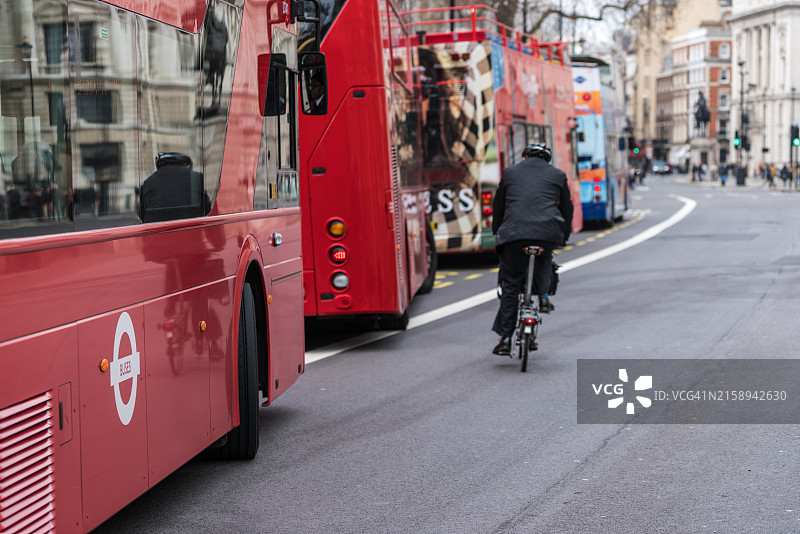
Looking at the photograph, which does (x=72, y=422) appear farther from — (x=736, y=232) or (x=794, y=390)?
(x=736, y=232)

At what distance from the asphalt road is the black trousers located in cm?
41

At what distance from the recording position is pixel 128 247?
5.15 meters

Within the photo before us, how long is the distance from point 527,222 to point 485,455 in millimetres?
3492

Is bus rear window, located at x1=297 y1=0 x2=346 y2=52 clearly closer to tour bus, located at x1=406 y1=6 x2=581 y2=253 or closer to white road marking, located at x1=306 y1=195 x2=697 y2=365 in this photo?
white road marking, located at x1=306 y1=195 x2=697 y2=365

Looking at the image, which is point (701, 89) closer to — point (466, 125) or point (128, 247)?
point (466, 125)

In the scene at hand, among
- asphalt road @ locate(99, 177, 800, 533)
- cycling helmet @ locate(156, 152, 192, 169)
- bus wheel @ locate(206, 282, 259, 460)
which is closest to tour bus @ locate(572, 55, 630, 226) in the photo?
asphalt road @ locate(99, 177, 800, 533)

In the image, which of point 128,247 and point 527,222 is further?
point 527,222

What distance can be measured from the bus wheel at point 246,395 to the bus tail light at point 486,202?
1372 cm

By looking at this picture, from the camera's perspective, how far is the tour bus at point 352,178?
11609 mm

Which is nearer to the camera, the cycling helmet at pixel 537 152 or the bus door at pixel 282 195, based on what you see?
the bus door at pixel 282 195

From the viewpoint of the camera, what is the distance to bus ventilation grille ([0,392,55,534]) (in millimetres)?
4039

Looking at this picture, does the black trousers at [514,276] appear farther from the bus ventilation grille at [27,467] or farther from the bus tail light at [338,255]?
the bus ventilation grille at [27,467]

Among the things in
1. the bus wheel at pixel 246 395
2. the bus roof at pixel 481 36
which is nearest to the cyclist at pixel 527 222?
the bus wheel at pixel 246 395

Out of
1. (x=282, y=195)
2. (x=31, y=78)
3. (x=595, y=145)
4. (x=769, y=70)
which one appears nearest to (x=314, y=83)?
(x=282, y=195)
